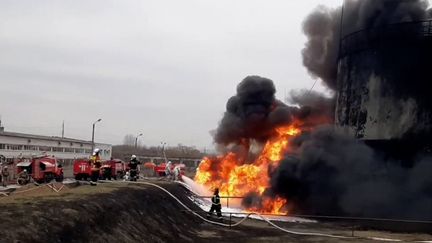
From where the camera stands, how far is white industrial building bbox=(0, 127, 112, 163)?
66.2 metres

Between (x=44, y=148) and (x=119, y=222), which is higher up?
(x=44, y=148)

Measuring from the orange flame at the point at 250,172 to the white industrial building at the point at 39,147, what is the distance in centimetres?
2059

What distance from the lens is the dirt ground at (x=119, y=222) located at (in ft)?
40.9

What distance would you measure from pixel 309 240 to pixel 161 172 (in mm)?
34003

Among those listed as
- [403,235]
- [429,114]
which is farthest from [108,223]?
[429,114]

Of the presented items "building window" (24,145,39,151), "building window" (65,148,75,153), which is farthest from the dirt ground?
"building window" (65,148,75,153)

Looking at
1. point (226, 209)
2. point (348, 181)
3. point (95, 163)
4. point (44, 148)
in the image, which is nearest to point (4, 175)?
point (95, 163)

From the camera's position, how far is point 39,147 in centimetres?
7931

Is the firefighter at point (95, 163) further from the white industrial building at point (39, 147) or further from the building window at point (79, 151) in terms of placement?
the building window at point (79, 151)

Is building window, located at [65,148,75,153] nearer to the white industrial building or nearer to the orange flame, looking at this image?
the white industrial building

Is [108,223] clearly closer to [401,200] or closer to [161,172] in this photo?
[401,200]

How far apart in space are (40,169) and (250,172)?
16716 mm

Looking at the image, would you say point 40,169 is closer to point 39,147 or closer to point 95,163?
point 95,163

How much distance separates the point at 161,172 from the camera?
55.3 meters
